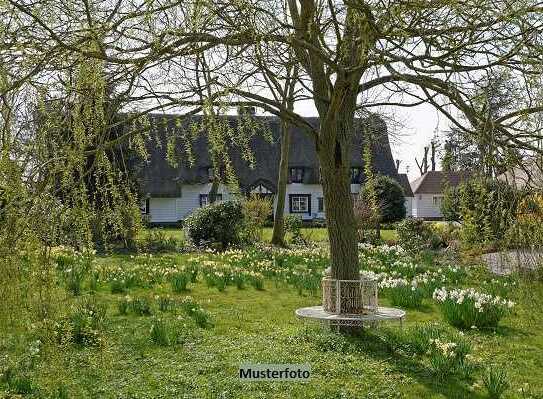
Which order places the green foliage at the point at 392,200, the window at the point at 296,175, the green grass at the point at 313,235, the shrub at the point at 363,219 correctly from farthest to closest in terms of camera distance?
the window at the point at 296,175 < the green foliage at the point at 392,200 < the green grass at the point at 313,235 < the shrub at the point at 363,219

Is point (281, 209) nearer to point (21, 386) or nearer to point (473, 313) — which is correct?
point (473, 313)

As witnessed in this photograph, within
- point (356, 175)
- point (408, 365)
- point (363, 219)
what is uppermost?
point (356, 175)

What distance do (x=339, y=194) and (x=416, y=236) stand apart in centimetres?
1119

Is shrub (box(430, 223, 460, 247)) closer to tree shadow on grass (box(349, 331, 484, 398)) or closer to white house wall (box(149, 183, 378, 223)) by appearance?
tree shadow on grass (box(349, 331, 484, 398))

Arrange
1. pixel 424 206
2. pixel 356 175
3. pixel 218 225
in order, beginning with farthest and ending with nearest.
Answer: pixel 424 206
pixel 356 175
pixel 218 225

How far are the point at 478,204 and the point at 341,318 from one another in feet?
6.91

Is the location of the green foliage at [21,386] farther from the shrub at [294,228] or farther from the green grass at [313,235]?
the shrub at [294,228]

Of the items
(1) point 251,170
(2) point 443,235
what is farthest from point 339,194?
(1) point 251,170

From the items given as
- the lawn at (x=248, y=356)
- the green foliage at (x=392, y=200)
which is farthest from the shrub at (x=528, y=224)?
the green foliage at (x=392, y=200)

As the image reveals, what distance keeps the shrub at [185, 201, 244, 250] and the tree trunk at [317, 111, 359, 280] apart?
1034 cm

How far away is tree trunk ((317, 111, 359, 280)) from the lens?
5.73 meters

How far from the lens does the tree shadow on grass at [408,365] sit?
15.1ft

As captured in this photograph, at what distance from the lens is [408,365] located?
16.8ft

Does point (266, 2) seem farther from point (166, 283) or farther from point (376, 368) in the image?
point (166, 283)
